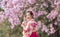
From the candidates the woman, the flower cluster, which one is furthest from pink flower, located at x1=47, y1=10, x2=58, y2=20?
the woman

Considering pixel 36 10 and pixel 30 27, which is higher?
pixel 36 10

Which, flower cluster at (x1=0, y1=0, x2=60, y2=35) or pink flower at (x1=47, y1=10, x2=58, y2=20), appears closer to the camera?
pink flower at (x1=47, y1=10, x2=58, y2=20)

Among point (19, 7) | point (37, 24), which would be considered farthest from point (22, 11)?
point (37, 24)

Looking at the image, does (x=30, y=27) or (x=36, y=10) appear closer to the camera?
(x=30, y=27)

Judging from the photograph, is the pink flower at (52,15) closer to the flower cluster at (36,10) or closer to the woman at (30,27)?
the flower cluster at (36,10)

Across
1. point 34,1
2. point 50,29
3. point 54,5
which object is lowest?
point 50,29

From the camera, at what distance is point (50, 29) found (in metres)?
2.59

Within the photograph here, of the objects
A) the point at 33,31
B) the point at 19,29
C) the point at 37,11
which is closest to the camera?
the point at 33,31

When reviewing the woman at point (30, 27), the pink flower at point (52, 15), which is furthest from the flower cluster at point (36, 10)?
the woman at point (30, 27)

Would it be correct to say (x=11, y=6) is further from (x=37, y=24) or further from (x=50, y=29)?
(x=50, y=29)

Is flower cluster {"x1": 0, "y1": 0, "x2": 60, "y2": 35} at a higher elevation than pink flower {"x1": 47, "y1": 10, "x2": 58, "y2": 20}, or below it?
higher

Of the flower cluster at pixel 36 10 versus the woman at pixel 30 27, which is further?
the flower cluster at pixel 36 10

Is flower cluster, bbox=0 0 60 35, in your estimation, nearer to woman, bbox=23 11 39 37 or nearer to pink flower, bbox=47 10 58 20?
pink flower, bbox=47 10 58 20

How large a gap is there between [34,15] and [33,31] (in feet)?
0.76
